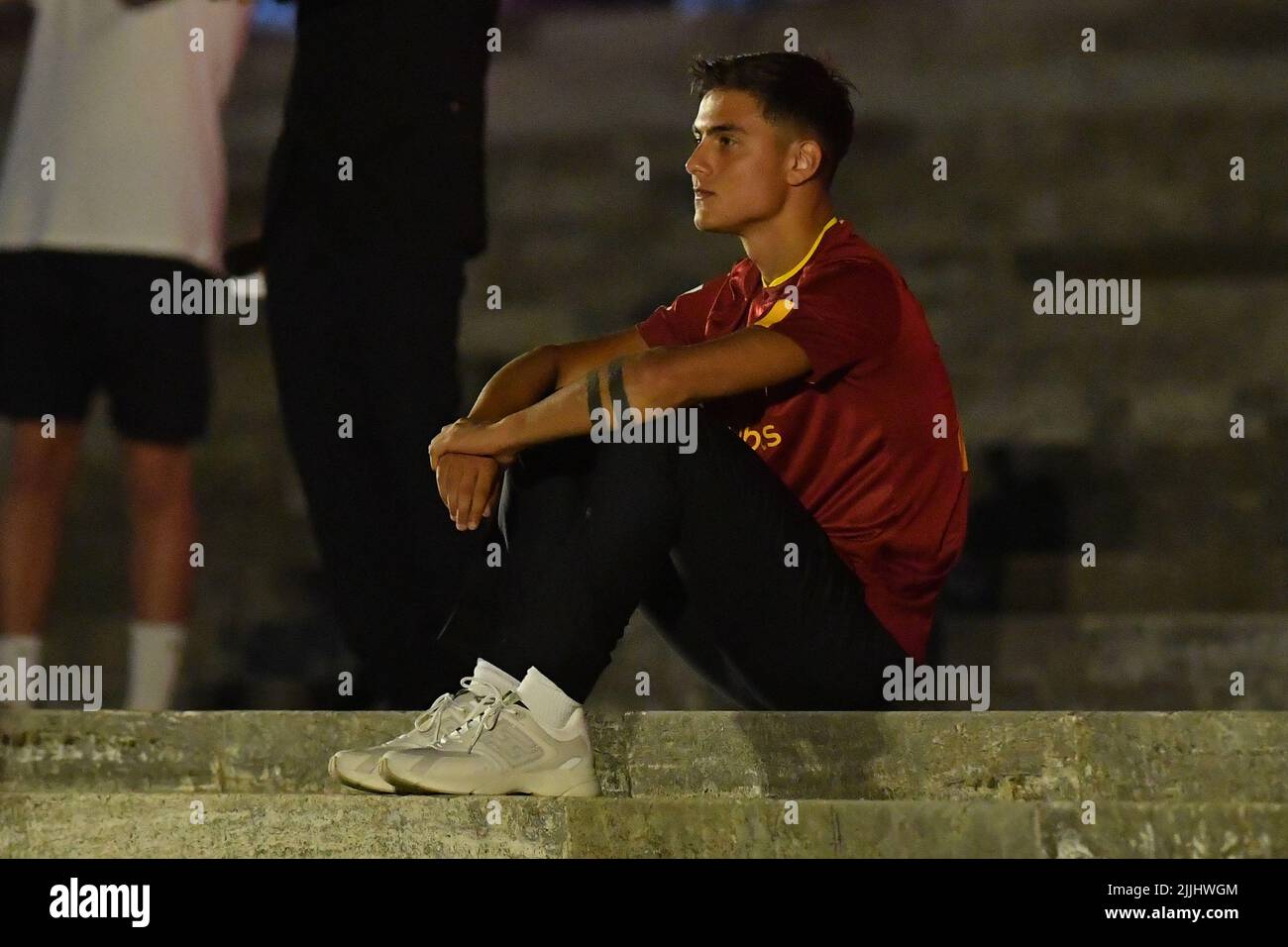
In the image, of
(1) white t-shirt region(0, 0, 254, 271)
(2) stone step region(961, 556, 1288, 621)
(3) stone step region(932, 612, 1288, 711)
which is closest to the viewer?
(3) stone step region(932, 612, 1288, 711)

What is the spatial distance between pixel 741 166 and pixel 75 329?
8.56 feet

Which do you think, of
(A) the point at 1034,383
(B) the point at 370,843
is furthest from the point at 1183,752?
(A) the point at 1034,383

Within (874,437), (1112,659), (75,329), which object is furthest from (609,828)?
(75,329)

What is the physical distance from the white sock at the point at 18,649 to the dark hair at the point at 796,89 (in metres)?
2.76

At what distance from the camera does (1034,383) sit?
543 centimetres

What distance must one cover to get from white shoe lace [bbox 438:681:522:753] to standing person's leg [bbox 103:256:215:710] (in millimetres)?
2538

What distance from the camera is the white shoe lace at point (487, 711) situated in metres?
2.42

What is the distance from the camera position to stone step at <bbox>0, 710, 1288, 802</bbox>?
2.66 meters

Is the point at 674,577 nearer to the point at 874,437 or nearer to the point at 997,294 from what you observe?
the point at 874,437

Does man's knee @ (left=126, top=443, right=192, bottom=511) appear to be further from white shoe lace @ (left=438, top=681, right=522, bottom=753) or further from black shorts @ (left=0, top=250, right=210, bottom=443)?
white shoe lace @ (left=438, top=681, right=522, bottom=753)

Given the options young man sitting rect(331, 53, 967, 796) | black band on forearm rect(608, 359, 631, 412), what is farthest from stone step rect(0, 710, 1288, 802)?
black band on forearm rect(608, 359, 631, 412)

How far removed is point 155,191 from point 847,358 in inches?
115

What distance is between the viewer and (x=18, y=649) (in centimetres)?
484

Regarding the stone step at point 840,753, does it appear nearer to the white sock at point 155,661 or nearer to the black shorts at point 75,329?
the white sock at point 155,661
